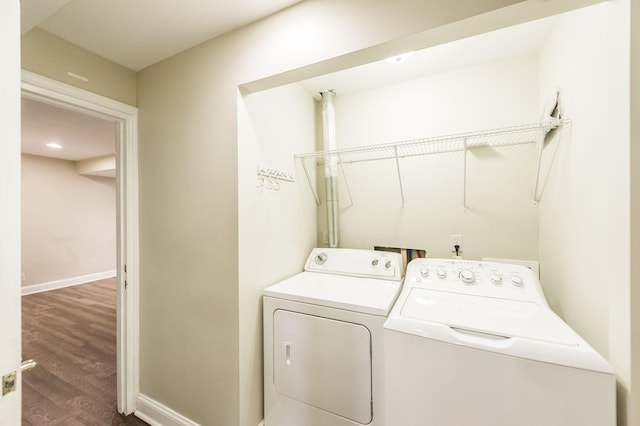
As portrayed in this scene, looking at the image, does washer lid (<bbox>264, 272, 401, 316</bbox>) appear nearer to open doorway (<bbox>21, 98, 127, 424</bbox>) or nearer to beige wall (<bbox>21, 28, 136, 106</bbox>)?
open doorway (<bbox>21, 98, 127, 424</bbox>)

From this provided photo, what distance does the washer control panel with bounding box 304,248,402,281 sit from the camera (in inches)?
71.4

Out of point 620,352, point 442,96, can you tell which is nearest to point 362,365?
point 620,352

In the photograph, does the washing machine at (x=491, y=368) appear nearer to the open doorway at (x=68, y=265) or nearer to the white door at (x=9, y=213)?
the white door at (x=9, y=213)

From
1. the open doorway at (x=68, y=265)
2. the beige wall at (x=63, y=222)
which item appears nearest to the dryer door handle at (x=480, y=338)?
the open doorway at (x=68, y=265)

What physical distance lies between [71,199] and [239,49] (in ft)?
18.9

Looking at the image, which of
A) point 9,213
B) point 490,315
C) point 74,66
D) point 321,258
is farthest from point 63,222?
point 490,315

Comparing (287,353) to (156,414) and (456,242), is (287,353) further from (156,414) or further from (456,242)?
(456,242)

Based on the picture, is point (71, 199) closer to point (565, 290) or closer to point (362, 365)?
point (362, 365)

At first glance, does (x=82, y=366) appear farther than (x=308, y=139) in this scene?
Yes

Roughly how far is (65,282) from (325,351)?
6055 millimetres

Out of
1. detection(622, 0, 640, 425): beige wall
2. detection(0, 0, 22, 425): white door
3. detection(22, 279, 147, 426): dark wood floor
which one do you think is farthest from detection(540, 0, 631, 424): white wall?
detection(22, 279, 147, 426): dark wood floor

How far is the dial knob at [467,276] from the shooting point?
1.47 m

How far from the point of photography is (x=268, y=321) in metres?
1.61

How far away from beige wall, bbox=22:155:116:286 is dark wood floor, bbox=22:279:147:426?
2.58 feet
